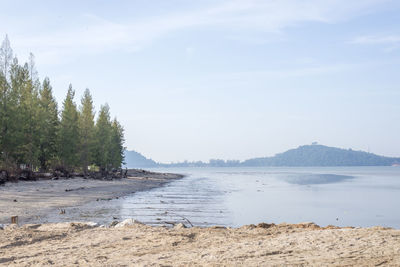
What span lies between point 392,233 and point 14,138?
35461 millimetres

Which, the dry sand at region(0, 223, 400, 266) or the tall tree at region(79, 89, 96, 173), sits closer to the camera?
the dry sand at region(0, 223, 400, 266)

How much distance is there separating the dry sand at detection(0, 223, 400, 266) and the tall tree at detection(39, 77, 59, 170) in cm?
3641

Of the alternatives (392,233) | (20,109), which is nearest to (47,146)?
(20,109)

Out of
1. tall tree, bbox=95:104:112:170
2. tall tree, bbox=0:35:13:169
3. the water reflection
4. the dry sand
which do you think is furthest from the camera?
tall tree, bbox=95:104:112:170

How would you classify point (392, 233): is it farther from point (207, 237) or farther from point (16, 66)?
point (16, 66)

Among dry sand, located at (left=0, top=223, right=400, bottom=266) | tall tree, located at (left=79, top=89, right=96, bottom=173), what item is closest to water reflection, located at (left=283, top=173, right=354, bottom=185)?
tall tree, located at (left=79, top=89, right=96, bottom=173)

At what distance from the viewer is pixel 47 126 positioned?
45.4m

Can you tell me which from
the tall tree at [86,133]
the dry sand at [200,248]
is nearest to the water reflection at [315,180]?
the tall tree at [86,133]

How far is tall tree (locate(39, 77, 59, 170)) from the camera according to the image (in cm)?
4401

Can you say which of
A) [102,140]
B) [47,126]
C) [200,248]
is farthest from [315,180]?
[200,248]

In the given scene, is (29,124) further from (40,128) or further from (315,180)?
(315,180)

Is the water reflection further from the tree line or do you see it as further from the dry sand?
the dry sand

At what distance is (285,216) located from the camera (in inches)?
762

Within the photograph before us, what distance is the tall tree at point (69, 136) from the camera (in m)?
48.9
